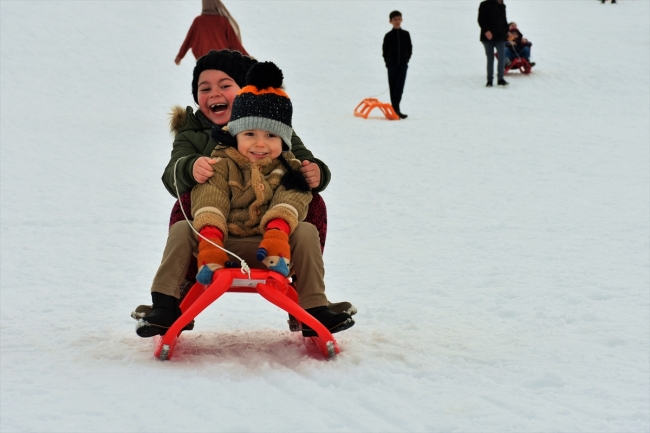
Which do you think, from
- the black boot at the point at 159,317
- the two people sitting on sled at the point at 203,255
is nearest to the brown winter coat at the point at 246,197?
the two people sitting on sled at the point at 203,255

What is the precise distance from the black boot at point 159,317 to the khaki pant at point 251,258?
0.03 m

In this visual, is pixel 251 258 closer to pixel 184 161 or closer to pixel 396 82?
pixel 184 161

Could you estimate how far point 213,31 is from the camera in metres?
8.15

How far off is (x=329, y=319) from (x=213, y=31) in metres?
5.49

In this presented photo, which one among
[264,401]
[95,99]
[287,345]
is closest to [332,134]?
[95,99]

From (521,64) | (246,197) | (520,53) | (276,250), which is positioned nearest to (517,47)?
(520,53)

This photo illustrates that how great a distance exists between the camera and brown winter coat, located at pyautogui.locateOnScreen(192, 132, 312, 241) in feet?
10.4

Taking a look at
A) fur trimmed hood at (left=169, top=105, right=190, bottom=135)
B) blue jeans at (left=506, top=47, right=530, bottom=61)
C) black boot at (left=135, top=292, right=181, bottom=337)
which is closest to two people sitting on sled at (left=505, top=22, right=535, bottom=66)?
blue jeans at (left=506, top=47, right=530, bottom=61)

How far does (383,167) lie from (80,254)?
3.55 m

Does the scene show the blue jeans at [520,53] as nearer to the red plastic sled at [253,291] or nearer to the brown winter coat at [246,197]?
the brown winter coat at [246,197]

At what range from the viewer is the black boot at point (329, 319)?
320 cm

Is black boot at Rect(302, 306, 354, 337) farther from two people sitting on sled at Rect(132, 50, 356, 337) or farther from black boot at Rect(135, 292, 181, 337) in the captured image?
black boot at Rect(135, 292, 181, 337)

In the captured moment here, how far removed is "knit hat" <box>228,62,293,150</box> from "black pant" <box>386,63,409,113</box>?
826 cm

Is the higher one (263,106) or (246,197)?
(263,106)
